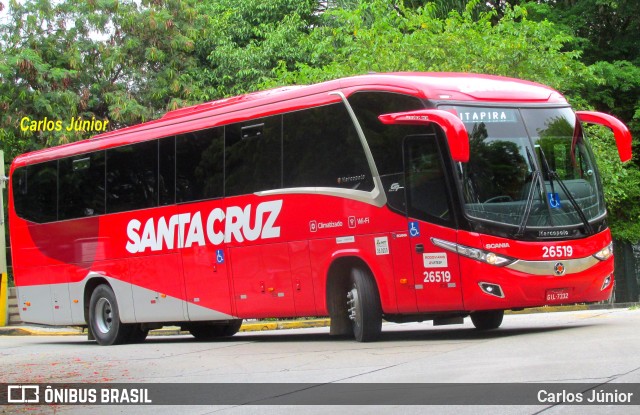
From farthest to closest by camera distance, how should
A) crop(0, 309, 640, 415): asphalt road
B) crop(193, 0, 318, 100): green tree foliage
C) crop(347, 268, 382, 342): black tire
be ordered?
1. crop(193, 0, 318, 100): green tree foliage
2. crop(347, 268, 382, 342): black tire
3. crop(0, 309, 640, 415): asphalt road

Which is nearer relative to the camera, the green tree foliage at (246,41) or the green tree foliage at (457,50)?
Answer: the green tree foliage at (457,50)

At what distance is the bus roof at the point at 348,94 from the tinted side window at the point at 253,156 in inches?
7.4

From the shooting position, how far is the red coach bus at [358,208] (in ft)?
44.7

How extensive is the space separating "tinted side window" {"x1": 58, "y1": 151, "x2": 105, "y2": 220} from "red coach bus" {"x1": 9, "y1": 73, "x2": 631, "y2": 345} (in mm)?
166

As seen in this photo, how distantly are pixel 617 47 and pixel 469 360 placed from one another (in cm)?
3033

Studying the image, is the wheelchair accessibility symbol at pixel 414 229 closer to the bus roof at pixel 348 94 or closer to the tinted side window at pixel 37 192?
the bus roof at pixel 348 94

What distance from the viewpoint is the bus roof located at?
14203 mm

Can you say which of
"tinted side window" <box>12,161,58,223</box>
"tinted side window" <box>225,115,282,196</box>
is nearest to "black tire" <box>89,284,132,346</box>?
"tinted side window" <box>12,161,58,223</box>

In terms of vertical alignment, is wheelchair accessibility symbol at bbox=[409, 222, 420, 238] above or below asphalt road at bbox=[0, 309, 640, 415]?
above

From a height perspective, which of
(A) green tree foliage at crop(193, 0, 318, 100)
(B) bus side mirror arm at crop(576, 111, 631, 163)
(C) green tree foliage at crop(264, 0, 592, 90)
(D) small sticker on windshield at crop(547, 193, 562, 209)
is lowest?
(D) small sticker on windshield at crop(547, 193, 562, 209)

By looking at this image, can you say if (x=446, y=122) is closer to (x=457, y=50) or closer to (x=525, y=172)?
(x=525, y=172)

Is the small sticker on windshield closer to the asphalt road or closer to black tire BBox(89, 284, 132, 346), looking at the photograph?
the asphalt road

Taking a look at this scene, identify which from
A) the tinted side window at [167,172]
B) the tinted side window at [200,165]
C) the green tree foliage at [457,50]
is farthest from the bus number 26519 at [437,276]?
the green tree foliage at [457,50]

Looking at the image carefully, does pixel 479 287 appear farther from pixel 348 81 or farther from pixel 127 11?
pixel 127 11
